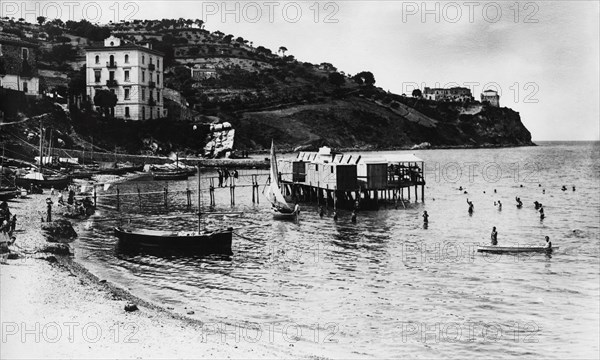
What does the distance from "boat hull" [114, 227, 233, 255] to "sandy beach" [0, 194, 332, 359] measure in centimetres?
831

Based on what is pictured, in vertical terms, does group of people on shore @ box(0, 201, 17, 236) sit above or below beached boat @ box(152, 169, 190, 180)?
below

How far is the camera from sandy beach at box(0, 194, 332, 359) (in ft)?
62.6

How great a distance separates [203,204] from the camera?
67750 mm

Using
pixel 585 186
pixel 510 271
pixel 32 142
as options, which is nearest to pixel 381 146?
pixel 585 186

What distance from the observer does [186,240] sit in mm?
37688

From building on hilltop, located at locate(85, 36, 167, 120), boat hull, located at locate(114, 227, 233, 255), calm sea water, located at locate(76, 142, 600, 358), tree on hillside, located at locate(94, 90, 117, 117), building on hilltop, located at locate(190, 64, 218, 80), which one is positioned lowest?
calm sea water, located at locate(76, 142, 600, 358)

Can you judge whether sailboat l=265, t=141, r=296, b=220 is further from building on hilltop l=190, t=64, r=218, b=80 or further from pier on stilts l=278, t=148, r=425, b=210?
building on hilltop l=190, t=64, r=218, b=80

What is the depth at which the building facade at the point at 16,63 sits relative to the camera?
233 ft

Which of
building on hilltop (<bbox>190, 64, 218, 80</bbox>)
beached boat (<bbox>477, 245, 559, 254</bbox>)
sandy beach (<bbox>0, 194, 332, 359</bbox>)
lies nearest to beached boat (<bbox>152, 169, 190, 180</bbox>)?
beached boat (<bbox>477, 245, 559, 254</bbox>)

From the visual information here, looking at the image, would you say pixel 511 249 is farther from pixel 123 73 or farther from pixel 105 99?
pixel 123 73

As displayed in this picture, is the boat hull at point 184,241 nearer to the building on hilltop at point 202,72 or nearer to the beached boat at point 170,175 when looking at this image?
the beached boat at point 170,175

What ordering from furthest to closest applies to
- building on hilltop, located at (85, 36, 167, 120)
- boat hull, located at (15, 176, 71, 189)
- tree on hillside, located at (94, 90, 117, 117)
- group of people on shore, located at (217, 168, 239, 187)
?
building on hilltop, located at (85, 36, 167, 120), tree on hillside, located at (94, 90, 117, 117), group of people on shore, located at (217, 168, 239, 187), boat hull, located at (15, 176, 71, 189)

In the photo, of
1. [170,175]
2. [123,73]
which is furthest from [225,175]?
[123,73]

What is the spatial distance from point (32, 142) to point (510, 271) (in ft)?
206
